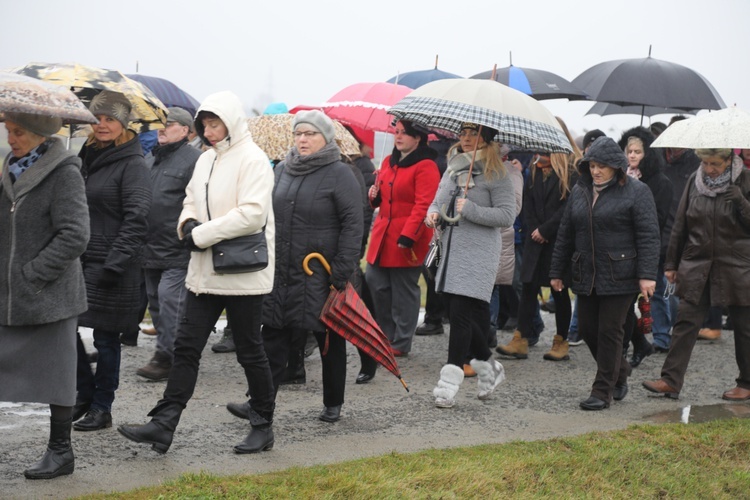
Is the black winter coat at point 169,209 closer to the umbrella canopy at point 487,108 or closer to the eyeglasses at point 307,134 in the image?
the eyeglasses at point 307,134

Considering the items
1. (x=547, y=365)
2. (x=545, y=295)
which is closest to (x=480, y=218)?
(x=547, y=365)

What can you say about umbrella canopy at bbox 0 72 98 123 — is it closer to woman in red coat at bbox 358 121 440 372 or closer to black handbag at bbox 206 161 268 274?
black handbag at bbox 206 161 268 274

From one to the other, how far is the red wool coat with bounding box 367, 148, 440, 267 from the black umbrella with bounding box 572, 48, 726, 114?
2.53 m

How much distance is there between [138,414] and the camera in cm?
655

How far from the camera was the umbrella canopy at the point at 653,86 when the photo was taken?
9914mm

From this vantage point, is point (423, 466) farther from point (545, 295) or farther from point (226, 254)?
point (545, 295)

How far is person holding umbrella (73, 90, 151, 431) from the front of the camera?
610cm

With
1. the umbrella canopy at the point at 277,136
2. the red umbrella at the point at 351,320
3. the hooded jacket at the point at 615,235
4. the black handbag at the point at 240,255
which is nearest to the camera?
the black handbag at the point at 240,255

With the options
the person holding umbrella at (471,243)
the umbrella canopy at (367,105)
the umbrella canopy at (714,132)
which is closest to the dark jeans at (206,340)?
the person holding umbrella at (471,243)

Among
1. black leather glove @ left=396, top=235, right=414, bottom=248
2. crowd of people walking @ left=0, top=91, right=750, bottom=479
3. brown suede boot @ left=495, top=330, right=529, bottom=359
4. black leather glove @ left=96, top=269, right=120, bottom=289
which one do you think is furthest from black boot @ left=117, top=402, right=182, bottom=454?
brown suede boot @ left=495, top=330, right=529, bottom=359

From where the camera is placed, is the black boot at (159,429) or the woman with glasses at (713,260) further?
the woman with glasses at (713,260)

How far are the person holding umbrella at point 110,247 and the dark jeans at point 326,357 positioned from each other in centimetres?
90

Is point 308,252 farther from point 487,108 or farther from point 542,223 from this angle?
point 542,223

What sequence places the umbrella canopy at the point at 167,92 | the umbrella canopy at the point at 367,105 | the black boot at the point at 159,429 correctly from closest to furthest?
the black boot at the point at 159,429, the umbrella canopy at the point at 367,105, the umbrella canopy at the point at 167,92
